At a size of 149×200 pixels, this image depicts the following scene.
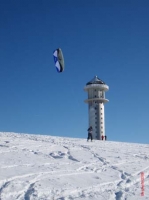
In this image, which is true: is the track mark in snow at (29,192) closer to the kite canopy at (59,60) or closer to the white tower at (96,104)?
Answer: the kite canopy at (59,60)

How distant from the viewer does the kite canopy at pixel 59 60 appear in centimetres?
1678

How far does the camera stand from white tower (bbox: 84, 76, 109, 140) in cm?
6431

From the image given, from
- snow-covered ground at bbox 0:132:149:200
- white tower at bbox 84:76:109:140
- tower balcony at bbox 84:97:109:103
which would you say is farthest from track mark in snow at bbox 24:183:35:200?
tower balcony at bbox 84:97:109:103

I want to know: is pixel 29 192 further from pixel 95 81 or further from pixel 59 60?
pixel 95 81

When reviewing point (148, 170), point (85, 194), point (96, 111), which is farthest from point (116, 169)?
point (96, 111)

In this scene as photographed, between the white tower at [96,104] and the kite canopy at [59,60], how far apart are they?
4744cm

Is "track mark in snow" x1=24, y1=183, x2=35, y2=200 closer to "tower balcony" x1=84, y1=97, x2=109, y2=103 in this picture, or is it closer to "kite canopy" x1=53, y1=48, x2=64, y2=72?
"kite canopy" x1=53, y1=48, x2=64, y2=72

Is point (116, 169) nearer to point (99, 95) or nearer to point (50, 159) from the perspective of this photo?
point (50, 159)

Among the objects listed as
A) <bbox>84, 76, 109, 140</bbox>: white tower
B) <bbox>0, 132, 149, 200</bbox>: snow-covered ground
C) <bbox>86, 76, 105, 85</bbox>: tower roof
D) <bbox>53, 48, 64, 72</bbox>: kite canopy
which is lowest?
<bbox>0, 132, 149, 200</bbox>: snow-covered ground

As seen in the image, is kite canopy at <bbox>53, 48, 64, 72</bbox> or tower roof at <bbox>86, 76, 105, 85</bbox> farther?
tower roof at <bbox>86, 76, 105, 85</bbox>

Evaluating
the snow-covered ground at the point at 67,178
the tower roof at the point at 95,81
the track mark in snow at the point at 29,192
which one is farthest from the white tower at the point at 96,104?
the track mark in snow at the point at 29,192

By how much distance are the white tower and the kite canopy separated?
4744cm

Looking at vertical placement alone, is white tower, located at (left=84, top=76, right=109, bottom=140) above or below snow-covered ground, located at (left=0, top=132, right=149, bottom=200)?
above

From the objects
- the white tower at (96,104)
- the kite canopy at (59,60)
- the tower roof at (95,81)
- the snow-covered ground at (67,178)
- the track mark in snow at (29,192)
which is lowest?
the track mark in snow at (29,192)
